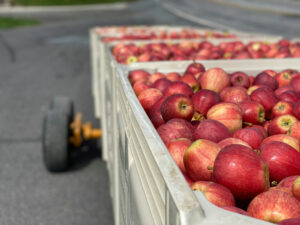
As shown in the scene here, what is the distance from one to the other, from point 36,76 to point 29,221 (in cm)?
669

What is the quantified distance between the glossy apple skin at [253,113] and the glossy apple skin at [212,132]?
0.95 feet

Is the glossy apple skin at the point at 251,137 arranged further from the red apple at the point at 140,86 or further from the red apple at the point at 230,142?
the red apple at the point at 140,86

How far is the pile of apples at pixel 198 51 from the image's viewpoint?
12.3 ft

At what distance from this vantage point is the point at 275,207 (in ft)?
3.83

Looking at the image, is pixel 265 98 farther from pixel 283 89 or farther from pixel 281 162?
pixel 281 162

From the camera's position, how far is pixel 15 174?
4504 millimetres

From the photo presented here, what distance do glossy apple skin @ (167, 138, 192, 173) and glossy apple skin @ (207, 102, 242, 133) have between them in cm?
35

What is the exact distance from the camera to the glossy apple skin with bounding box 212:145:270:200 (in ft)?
4.36

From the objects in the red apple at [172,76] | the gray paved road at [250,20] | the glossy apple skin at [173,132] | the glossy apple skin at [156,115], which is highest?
the glossy apple skin at [173,132]

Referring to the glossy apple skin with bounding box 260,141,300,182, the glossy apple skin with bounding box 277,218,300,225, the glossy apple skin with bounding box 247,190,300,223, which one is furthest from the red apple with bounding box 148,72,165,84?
the glossy apple skin with bounding box 277,218,300,225

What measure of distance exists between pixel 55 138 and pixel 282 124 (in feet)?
8.53

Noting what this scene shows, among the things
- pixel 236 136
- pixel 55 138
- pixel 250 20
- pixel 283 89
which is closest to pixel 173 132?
pixel 236 136

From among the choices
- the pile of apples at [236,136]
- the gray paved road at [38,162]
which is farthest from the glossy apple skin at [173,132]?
the gray paved road at [38,162]

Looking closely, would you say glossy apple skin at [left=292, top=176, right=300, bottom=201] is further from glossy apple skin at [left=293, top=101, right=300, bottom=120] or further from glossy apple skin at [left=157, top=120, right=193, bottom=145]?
glossy apple skin at [left=293, top=101, right=300, bottom=120]
